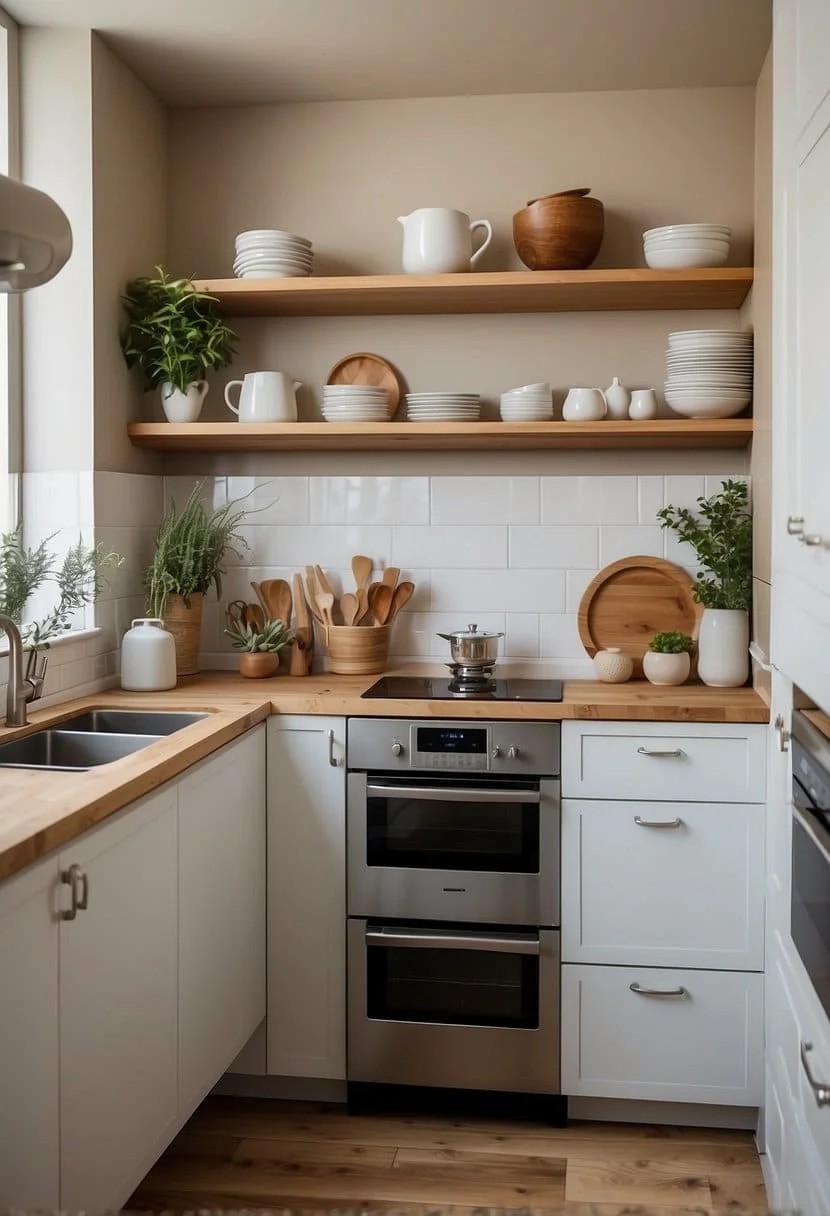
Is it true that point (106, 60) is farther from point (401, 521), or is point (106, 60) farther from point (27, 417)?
point (401, 521)

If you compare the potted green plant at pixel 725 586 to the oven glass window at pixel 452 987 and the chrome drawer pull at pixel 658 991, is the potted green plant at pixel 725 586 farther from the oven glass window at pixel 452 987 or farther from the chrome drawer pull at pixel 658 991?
the oven glass window at pixel 452 987

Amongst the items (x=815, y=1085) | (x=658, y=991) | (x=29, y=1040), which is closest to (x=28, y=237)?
(x=29, y=1040)

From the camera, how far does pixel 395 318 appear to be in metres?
3.51

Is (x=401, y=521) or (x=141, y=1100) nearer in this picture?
(x=141, y=1100)

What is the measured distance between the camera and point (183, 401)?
132 inches

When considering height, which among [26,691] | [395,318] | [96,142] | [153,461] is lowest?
[26,691]

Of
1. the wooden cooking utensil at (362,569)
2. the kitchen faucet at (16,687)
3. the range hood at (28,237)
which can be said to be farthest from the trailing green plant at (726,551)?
the range hood at (28,237)

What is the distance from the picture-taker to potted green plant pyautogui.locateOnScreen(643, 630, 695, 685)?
318 centimetres

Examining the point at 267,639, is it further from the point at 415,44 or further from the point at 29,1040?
the point at 29,1040

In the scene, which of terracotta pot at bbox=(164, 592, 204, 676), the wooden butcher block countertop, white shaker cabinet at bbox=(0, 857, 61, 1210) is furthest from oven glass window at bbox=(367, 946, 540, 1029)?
white shaker cabinet at bbox=(0, 857, 61, 1210)

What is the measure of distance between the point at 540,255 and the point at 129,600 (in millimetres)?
1459

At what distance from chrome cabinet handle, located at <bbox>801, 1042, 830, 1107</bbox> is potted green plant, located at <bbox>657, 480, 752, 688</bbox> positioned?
54.4 inches

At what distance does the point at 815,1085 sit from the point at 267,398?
89.2 inches

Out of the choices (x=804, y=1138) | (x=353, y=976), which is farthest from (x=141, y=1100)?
(x=804, y=1138)
